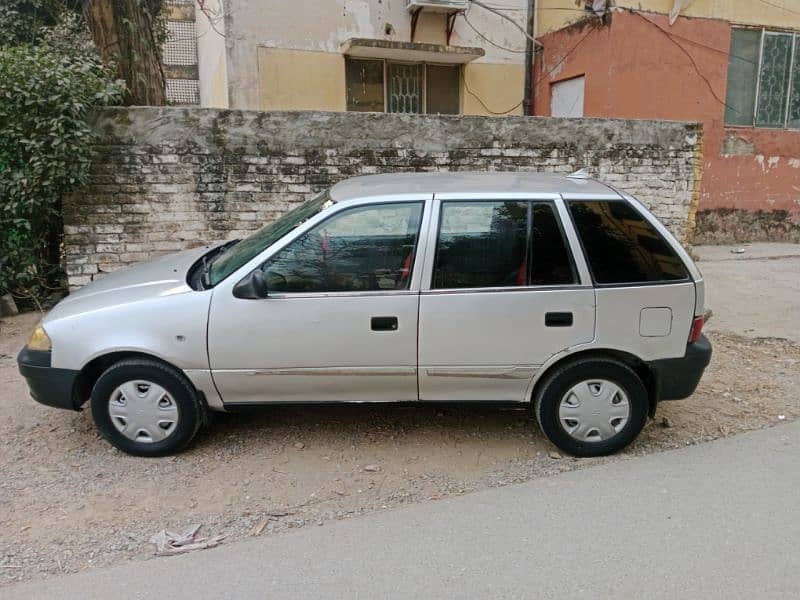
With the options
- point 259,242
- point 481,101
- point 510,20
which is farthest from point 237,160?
point 510,20

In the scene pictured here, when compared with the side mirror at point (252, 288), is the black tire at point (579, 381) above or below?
below

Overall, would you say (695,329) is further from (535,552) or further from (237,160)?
(237,160)

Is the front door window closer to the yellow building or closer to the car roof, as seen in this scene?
the car roof

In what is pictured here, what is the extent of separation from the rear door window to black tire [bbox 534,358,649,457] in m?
0.53

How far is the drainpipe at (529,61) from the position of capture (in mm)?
12289

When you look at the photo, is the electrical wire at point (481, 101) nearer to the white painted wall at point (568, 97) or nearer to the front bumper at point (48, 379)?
the white painted wall at point (568, 97)

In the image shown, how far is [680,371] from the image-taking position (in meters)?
→ 3.68

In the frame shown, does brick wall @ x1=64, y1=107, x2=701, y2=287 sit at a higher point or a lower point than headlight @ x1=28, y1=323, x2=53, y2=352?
higher

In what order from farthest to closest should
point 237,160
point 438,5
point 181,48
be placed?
point 181,48, point 438,5, point 237,160

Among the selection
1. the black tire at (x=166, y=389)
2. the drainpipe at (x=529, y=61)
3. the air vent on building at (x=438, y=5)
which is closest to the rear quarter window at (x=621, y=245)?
the black tire at (x=166, y=389)

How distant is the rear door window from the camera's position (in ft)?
11.8

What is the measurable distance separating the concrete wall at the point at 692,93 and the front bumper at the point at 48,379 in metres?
9.76

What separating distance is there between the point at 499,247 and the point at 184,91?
14417mm

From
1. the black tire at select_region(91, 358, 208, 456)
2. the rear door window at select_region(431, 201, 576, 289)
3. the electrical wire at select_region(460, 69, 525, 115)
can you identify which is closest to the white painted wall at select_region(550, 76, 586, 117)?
the electrical wire at select_region(460, 69, 525, 115)
